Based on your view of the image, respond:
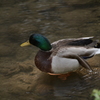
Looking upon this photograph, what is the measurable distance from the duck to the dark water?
0.28 metres

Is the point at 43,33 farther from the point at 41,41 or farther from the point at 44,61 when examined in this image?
the point at 44,61

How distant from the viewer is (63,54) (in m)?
3.80

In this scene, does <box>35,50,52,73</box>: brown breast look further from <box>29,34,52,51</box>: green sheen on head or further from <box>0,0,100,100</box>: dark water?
<box>0,0,100,100</box>: dark water

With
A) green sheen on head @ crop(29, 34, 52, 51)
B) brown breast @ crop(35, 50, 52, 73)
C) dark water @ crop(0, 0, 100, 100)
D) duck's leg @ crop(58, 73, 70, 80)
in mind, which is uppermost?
green sheen on head @ crop(29, 34, 52, 51)

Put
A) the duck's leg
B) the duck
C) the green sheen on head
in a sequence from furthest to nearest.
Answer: the duck's leg → the green sheen on head → the duck

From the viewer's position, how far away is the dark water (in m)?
3.80

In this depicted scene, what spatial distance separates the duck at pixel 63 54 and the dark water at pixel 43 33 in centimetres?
28

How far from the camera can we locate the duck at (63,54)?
380 cm

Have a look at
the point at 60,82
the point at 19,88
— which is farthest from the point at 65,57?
the point at 19,88

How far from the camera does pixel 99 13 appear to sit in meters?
6.66

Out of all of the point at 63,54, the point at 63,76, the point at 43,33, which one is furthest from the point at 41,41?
the point at 43,33

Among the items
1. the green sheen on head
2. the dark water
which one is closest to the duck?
the green sheen on head

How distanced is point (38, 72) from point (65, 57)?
77 cm

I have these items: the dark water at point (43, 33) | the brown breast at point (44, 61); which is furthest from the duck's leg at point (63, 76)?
the brown breast at point (44, 61)
